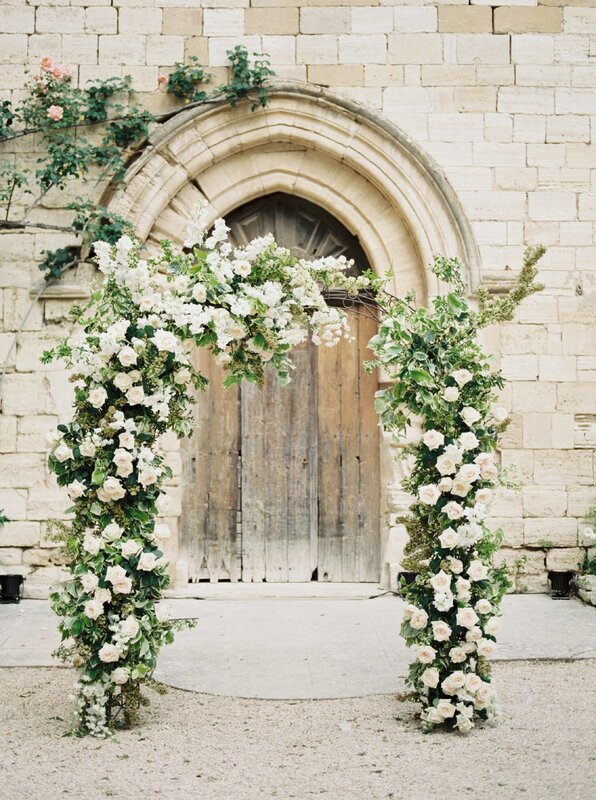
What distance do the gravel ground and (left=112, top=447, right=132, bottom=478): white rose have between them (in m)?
1.10

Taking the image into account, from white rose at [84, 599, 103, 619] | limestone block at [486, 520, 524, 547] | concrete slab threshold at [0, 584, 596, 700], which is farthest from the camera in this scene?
limestone block at [486, 520, 524, 547]

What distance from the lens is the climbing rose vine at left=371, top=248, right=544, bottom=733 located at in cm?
419

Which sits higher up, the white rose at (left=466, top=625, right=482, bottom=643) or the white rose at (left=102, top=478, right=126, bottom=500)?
the white rose at (left=102, top=478, right=126, bottom=500)

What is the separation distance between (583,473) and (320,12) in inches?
152

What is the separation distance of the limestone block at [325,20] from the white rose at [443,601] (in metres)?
4.66

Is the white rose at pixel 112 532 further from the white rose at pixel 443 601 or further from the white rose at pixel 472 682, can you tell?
the white rose at pixel 472 682

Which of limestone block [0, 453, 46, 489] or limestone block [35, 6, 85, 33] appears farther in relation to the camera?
limestone block [35, 6, 85, 33]

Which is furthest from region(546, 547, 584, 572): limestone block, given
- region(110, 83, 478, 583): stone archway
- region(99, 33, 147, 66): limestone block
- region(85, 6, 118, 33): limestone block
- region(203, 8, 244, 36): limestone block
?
region(85, 6, 118, 33): limestone block

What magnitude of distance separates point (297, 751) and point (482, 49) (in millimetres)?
5318

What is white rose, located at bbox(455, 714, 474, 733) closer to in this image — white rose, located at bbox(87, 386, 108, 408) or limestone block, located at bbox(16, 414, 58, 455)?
white rose, located at bbox(87, 386, 108, 408)

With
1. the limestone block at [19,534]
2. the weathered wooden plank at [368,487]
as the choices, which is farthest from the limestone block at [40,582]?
the weathered wooden plank at [368,487]

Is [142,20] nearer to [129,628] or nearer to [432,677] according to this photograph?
[129,628]

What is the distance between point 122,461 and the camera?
4.12 m

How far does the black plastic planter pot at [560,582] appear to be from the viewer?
276 inches
